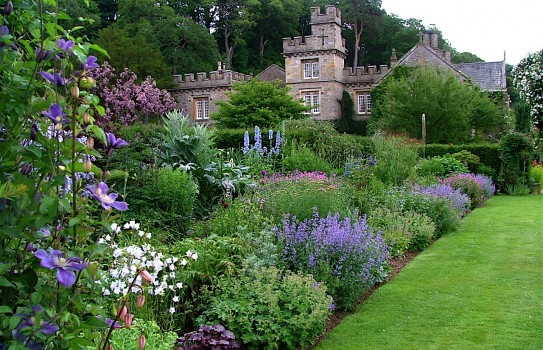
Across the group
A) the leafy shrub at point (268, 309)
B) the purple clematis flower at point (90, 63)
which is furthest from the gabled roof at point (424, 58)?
the purple clematis flower at point (90, 63)

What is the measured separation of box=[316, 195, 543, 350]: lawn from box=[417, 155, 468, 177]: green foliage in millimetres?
6317

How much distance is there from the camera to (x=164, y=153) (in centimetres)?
847

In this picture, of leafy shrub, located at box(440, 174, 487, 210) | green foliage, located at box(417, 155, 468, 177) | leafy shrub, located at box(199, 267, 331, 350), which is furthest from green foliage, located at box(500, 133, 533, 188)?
leafy shrub, located at box(199, 267, 331, 350)

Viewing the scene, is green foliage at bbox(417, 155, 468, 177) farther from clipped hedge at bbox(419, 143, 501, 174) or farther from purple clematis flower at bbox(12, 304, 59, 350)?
purple clematis flower at bbox(12, 304, 59, 350)

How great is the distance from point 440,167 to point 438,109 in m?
9.45

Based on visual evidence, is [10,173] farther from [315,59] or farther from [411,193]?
[315,59]

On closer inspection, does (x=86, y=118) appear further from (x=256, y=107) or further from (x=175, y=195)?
(x=256, y=107)

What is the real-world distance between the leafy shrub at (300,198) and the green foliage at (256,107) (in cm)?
1817

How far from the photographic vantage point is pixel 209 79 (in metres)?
37.2

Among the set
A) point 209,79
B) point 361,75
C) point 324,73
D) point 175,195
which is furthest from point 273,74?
point 175,195

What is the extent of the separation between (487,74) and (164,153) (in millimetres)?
28580

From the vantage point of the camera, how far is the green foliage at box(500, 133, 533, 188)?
17.7 m

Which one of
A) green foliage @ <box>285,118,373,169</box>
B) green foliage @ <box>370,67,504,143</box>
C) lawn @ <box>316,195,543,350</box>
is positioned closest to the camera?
lawn @ <box>316,195,543,350</box>

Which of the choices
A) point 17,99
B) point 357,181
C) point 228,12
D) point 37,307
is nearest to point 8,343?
point 37,307
